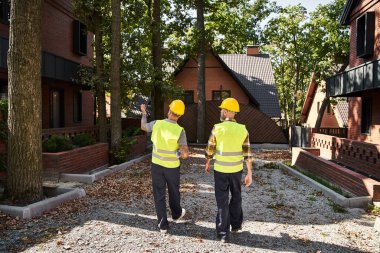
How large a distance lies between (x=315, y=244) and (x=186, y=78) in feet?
78.5

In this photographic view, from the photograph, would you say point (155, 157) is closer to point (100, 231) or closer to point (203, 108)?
point (100, 231)

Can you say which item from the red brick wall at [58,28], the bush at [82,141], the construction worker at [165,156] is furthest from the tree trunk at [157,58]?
the construction worker at [165,156]

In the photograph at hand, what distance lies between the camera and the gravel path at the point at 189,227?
537cm

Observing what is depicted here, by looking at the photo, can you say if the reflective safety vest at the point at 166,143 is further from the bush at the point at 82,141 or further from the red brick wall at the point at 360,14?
the red brick wall at the point at 360,14

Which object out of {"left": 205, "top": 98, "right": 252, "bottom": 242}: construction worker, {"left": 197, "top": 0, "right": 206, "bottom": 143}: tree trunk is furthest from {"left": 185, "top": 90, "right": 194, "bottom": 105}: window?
{"left": 205, "top": 98, "right": 252, "bottom": 242}: construction worker

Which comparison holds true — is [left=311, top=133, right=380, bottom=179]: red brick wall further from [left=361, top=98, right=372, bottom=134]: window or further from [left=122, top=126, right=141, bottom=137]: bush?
[left=122, top=126, right=141, bottom=137]: bush

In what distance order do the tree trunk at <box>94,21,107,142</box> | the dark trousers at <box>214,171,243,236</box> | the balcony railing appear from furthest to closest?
the tree trunk at <box>94,21,107,142</box>, the balcony railing, the dark trousers at <box>214,171,243,236</box>

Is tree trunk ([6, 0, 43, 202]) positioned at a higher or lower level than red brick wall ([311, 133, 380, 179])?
higher

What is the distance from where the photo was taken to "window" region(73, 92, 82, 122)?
802 inches

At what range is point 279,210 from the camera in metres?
→ 7.73

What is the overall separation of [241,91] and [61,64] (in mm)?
16175

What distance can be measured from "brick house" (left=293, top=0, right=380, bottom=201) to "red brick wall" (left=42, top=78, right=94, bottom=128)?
11.1 m

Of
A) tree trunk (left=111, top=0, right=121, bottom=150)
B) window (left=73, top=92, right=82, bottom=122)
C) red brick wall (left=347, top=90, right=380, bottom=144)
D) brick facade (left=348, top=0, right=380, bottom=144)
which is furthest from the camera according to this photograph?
window (left=73, top=92, right=82, bottom=122)

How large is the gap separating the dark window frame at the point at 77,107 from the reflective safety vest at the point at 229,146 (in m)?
15.9
